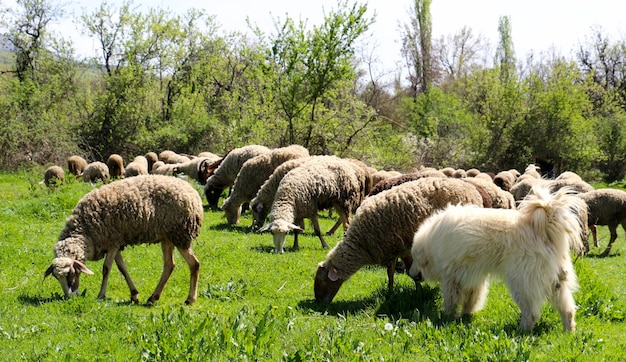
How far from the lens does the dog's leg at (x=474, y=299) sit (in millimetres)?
6297

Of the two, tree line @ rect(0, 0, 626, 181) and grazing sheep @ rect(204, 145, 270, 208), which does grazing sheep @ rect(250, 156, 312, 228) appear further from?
tree line @ rect(0, 0, 626, 181)

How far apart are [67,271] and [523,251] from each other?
514cm

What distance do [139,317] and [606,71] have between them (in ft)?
157

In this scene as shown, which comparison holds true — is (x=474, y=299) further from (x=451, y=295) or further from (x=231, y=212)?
(x=231, y=212)

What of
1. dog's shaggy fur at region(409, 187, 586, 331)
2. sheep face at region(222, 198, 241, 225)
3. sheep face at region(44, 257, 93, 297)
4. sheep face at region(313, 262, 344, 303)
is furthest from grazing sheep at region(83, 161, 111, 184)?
dog's shaggy fur at region(409, 187, 586, 331)

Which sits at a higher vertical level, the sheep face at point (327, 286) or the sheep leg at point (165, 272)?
the sheep leg at point (165, 272)

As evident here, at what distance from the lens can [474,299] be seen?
6383 millimetres

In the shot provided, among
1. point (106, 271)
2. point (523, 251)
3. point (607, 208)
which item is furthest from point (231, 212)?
point (523, 251)

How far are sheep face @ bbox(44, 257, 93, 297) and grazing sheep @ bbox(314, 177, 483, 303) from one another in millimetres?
2998

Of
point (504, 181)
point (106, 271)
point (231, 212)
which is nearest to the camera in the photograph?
point (106, 271)

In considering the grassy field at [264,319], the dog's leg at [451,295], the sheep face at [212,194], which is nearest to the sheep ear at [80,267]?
the grassy field at [264,319]

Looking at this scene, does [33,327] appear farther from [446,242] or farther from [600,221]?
[600,221]

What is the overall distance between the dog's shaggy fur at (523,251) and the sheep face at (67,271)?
4.27 m

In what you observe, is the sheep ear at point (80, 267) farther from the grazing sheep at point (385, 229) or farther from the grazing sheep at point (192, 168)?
the grazing sheep at point (192, 168)
